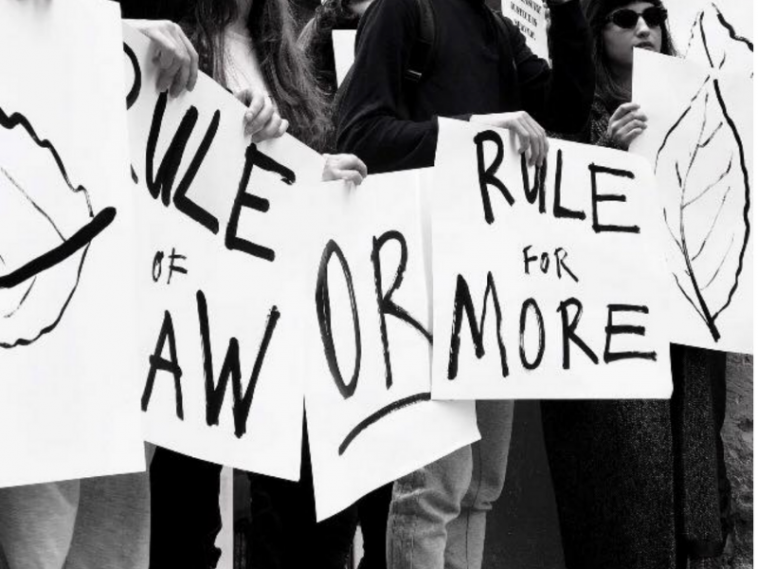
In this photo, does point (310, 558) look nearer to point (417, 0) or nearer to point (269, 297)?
point (269, 297)

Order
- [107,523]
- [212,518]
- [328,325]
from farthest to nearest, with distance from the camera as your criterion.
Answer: [212,518], [328,325], [107,523]

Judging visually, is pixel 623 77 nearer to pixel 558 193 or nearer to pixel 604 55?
pixel 604 55

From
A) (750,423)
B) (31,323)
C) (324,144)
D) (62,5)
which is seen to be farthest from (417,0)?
(750,423)

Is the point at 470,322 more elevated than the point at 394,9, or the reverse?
the point at 394,9

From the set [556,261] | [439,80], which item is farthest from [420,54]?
[556,261]

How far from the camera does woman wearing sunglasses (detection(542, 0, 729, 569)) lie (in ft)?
7.73

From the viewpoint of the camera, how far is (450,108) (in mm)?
2150

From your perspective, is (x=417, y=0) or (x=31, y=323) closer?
(x=31, y=323)

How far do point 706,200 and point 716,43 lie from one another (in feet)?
1.73

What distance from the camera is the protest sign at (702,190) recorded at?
2420 millimetres

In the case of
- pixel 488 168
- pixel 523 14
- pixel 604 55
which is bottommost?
pixel 488 168

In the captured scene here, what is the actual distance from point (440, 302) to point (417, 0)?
574 millimetres

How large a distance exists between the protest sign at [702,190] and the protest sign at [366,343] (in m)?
0.67

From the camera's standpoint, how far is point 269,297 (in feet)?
5.68
